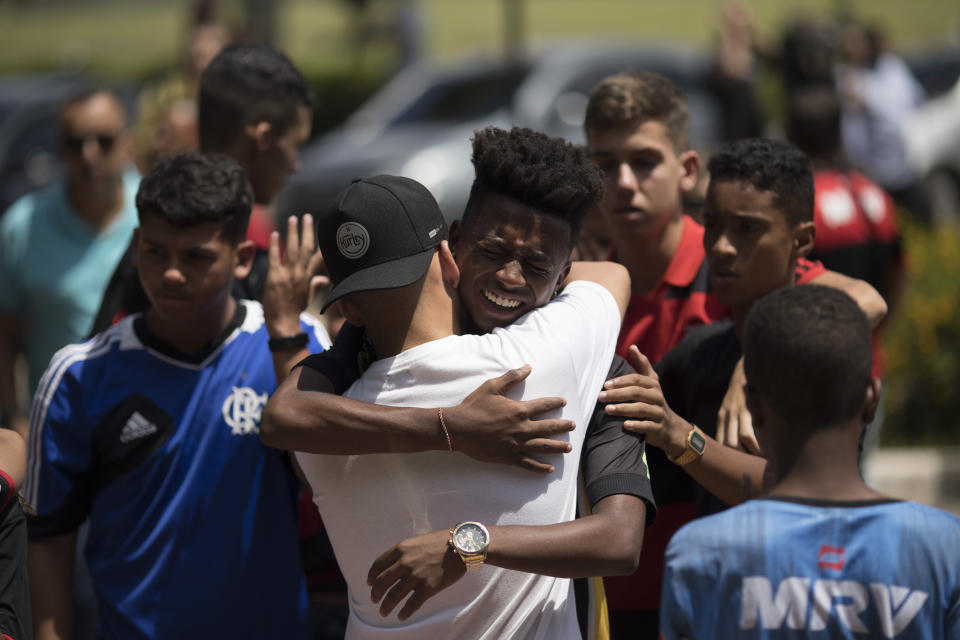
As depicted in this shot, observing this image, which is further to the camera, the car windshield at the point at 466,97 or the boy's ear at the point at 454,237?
the car windshield at the point at 466,97

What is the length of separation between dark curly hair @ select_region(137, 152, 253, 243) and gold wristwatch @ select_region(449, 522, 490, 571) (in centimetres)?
136

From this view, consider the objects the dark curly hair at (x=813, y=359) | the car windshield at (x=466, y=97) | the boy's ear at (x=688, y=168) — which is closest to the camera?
the dark curly hair at (x=813, y=359)

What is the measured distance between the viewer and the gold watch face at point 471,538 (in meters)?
2.63

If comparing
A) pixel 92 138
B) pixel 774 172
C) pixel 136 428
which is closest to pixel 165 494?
pixel 136 428

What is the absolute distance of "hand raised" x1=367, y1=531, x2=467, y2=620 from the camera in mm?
2645

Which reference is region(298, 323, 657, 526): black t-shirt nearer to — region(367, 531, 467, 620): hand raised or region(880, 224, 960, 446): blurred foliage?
region(367, 531, 467, 620): hand raised

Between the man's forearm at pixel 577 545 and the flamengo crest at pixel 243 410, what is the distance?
1.06m

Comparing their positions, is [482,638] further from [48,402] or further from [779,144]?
[779,144]

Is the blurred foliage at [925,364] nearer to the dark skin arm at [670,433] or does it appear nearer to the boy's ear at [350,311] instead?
the dark skin arm at [670,433]

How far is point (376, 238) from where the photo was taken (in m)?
2.85

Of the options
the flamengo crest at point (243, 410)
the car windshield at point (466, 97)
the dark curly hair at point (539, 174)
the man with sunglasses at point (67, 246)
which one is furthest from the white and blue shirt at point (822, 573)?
the car windshield at point (466, 97)

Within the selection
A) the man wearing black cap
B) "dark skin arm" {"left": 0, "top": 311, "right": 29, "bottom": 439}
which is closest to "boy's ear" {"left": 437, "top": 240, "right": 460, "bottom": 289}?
the man wearing black cap

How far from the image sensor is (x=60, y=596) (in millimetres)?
3406

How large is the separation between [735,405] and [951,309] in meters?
5.49
